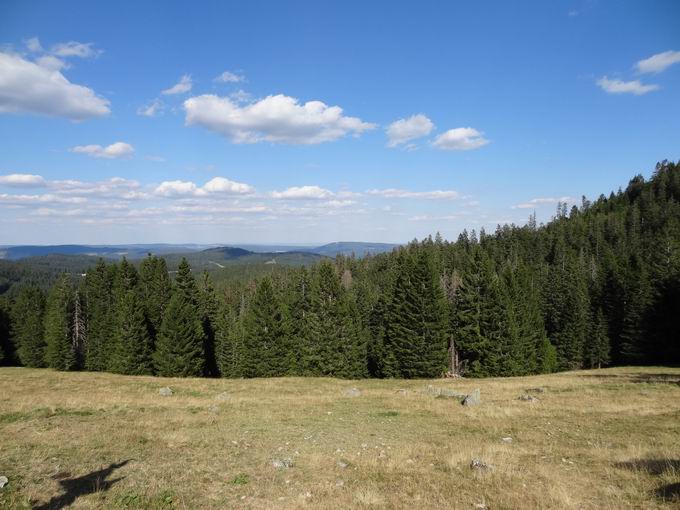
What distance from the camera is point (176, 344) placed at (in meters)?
A: 46.4

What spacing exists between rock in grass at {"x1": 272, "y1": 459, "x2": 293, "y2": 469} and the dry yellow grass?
0.86ft

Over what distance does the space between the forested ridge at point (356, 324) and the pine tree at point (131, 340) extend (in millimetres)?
124

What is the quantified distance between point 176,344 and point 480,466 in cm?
4196

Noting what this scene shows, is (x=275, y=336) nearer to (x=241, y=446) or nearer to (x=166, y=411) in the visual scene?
(x=166, y=411)

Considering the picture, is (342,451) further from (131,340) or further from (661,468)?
(131,340)

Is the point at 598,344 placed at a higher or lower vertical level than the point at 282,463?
lower

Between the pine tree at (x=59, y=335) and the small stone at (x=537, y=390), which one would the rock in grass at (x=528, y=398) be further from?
A: the pine tree at (x=59, y=335)

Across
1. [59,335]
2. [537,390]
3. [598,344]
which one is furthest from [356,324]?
[59,335]

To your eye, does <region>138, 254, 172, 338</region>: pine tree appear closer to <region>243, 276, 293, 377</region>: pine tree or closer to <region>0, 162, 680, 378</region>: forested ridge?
<region>0, 162, 680, 378</region>: forested ridge

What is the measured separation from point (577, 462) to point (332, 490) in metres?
7.42

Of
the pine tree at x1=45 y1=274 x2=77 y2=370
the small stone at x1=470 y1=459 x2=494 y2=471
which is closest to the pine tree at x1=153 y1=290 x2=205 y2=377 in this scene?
the pine tree at x1=45 y1=274 x2=77 y2=370

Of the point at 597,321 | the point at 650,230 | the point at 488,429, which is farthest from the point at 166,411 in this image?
the point at 650,230

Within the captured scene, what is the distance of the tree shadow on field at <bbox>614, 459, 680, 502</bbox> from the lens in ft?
29.0

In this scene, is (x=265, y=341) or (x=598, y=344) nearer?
(x=265, y=341)
